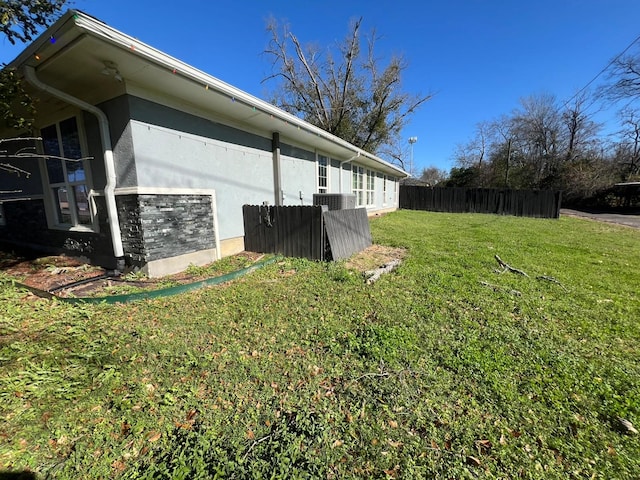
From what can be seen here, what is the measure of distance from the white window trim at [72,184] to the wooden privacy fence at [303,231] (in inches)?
109

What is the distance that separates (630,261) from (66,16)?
10.4 m

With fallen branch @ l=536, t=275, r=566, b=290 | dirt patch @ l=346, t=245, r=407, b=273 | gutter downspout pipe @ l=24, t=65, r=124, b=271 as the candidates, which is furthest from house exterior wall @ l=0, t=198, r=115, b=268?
fallen branch @ l=536, t=275, r=566, b=290

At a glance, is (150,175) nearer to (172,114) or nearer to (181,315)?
(172,114)

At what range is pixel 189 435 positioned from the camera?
1.69 metres

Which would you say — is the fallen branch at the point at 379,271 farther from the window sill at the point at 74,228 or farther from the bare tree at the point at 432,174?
the bare tree at the point at 432,174

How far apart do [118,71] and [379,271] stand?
5112 mm

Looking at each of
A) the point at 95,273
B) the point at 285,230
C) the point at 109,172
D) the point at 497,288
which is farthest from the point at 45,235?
the point at 497,288

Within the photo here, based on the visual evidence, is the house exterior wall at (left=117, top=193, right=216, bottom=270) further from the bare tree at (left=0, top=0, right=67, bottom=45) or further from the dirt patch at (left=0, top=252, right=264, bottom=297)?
the bare tree at (left=0, top=0, right=67, bottom=45)

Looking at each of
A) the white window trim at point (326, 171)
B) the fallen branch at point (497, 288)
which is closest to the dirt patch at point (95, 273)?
the fallen branch at point (497, 288)

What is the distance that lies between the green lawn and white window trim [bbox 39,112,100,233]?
1.67m

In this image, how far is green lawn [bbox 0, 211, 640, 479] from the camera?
61.2 inches

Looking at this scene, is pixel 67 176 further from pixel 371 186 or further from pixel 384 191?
pixel 384 191

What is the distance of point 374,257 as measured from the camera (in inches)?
237

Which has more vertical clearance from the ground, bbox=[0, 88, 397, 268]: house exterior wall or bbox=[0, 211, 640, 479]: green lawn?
bbox=[0, 88, 397, 268]: house exterior wall
